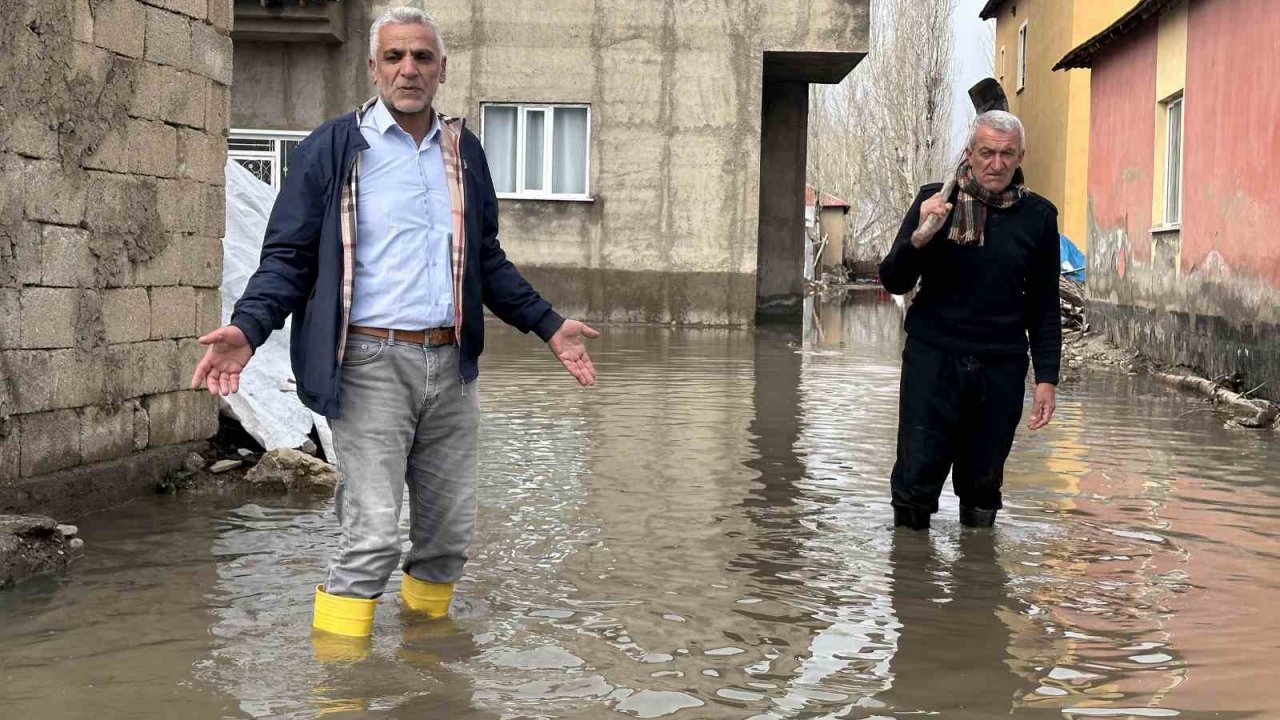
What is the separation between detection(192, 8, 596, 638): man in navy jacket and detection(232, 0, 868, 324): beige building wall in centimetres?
1673

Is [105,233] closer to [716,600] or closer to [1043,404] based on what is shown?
[716,600]

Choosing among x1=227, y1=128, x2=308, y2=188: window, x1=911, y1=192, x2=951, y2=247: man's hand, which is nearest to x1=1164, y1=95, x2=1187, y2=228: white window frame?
x1=911, y1=192, x2=951, y2=247: man's hand

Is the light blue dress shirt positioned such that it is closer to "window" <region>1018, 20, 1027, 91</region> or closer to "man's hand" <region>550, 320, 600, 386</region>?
"man's hand" <region>550, 320, 600, 386</region>

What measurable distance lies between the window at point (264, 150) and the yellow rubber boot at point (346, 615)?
17.7 m

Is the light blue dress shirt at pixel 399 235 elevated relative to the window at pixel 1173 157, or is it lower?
lower

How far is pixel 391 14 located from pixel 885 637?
259 cm

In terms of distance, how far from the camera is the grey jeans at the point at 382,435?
471 centimetres

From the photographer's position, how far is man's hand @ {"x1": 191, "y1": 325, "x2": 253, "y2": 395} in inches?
174

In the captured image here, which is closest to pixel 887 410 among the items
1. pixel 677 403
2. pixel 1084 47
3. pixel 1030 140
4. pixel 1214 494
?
pixel 677 403

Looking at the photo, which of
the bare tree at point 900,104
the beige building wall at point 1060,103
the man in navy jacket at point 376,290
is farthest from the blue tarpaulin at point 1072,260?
the man in navy jacket at point 376,290

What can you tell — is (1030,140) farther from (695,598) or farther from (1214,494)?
(695,598)

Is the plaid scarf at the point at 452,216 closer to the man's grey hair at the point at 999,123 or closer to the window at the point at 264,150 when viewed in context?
the man's grey hair at the point at 999,123

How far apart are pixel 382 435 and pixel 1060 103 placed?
2694 centimetres

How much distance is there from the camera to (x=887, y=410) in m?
12.1
